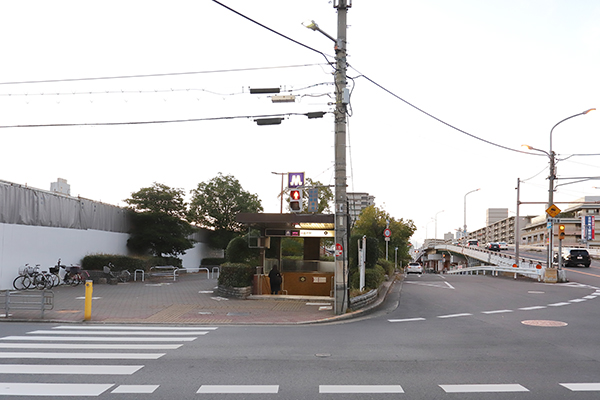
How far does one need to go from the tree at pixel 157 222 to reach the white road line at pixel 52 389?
28570 mm

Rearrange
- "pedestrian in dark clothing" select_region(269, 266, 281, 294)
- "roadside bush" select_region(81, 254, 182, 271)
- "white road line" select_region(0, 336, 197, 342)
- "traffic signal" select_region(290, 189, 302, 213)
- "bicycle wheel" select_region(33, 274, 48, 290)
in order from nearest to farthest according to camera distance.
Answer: "white road line" select_region(0, 336, 197, 342) < "traffic signal" select_region(290, 189, 302, 213) < "pedestrian in dark clothing" select_region(269, 266, 281, 294) < "bicycle wheel" select_region(33, 274, 48, 290) < "roadside bush" select_region(81, 254, 182, 271)

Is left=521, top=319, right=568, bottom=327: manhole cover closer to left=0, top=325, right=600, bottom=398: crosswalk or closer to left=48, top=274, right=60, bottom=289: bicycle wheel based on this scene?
left=0, top=325, right=600, bottom=398: crosswalk

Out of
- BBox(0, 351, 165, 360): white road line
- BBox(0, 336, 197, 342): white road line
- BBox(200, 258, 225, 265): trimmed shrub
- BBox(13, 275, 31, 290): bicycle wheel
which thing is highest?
BBox(0, 351, 165, 360): white road line

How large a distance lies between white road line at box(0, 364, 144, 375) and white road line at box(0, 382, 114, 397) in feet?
2.25

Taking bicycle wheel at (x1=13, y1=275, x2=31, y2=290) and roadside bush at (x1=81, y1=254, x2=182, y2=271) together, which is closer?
bicycle wheel at (x1=13, y1=275, x2=31, y2=290)

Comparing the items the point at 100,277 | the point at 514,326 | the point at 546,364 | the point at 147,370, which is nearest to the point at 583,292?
the point at 514,326

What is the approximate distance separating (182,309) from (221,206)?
33.9 meters

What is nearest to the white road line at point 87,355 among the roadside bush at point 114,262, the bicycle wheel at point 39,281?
the bicycle wheel at point 39,281

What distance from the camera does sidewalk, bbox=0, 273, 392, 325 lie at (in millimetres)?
14156

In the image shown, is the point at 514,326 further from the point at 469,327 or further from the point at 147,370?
the point at 147,370

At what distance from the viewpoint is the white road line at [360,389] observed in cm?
673

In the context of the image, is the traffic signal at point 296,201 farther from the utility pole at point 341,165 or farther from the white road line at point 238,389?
the white road line at point 238,389

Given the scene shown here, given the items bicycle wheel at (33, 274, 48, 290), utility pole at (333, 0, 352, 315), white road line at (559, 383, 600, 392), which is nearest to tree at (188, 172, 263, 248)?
bicycle wheel at (33, 274, 48, 290)

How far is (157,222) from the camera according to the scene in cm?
3600
